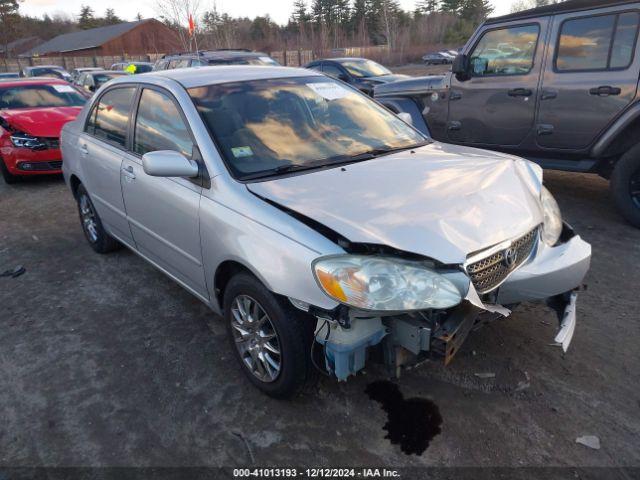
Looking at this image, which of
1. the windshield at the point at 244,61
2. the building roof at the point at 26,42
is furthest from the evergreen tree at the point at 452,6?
the building roof at the point at 26,42

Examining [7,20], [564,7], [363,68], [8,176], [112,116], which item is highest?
[7,20]

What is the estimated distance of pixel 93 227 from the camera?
477cm

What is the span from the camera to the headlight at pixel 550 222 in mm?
2703

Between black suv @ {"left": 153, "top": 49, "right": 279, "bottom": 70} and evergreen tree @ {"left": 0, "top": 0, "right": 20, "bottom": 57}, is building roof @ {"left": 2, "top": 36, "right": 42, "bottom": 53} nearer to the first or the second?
evergreen tree @ {"left": 0, "top": 0, "right": 20, "bottom": 57}

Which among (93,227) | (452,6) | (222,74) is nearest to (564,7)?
(222,74)

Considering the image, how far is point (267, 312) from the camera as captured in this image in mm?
2412

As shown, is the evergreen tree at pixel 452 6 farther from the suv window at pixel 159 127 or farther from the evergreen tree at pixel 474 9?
the suv window at pixel 159 127

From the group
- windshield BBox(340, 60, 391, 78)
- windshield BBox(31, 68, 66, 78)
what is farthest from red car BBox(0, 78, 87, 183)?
windshield BBox(31, 68, 66, 78)

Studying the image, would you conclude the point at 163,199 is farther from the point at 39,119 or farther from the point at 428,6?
the point at 428,6

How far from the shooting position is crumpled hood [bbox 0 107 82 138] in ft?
23.8

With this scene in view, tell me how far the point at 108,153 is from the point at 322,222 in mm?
2493

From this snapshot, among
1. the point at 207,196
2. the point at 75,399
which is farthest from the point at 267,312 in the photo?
the point at 75,399

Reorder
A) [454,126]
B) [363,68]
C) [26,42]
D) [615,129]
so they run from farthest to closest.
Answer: [26,42] → [363,68] → [454,126] → [615,129]

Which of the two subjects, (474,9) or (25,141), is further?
(474,9)
